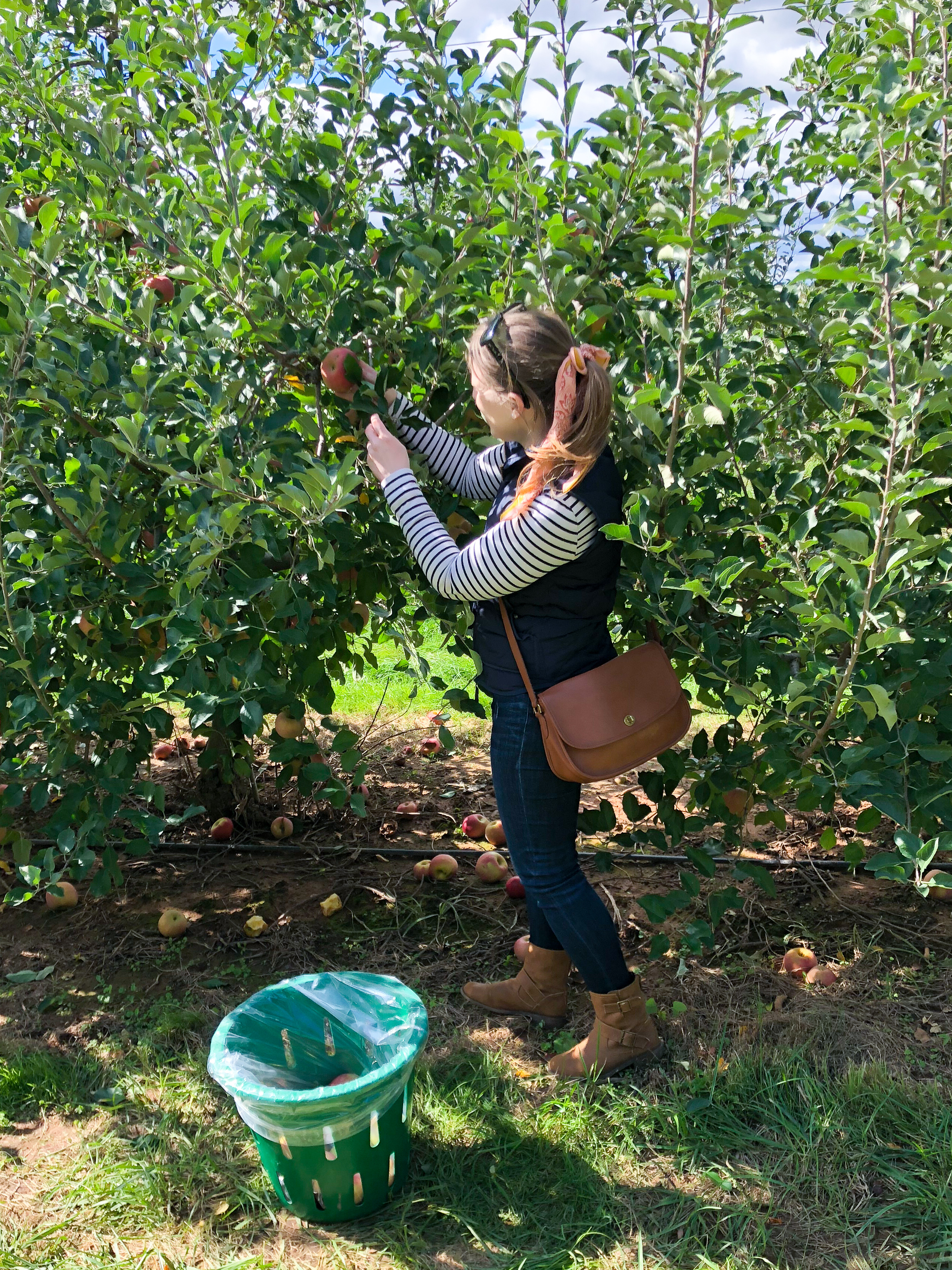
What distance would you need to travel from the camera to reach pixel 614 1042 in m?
2.11

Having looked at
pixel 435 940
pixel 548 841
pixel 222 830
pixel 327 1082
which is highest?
pixel 548 841

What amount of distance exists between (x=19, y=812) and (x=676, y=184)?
287cm

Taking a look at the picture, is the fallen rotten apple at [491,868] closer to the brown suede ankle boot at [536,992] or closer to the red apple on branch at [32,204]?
the brown suede ankle boot at [536,992]

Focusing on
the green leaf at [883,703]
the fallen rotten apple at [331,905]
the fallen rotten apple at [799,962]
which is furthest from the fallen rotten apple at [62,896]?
the green leaf at [883,703]

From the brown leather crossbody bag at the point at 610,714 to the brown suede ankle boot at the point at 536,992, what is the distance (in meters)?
0.58

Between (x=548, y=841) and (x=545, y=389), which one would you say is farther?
(x=548, y=841)

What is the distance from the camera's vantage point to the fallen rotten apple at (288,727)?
8.32 ft

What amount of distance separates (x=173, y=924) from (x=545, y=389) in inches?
68.7

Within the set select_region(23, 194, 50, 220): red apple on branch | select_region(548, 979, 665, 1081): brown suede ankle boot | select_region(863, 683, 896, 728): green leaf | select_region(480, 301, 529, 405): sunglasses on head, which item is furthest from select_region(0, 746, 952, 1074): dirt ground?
select_region(23, 194, 50, 220): red apple on branch

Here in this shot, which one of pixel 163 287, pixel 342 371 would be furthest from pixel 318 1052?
pixel 163 287

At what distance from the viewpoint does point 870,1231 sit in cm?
171

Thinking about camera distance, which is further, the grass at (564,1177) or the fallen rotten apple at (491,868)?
the fallen rotten apple at (491,868)

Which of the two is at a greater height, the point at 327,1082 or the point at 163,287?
the point at 163,287

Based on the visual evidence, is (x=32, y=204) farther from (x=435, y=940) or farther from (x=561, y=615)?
(x=435, y=940)
